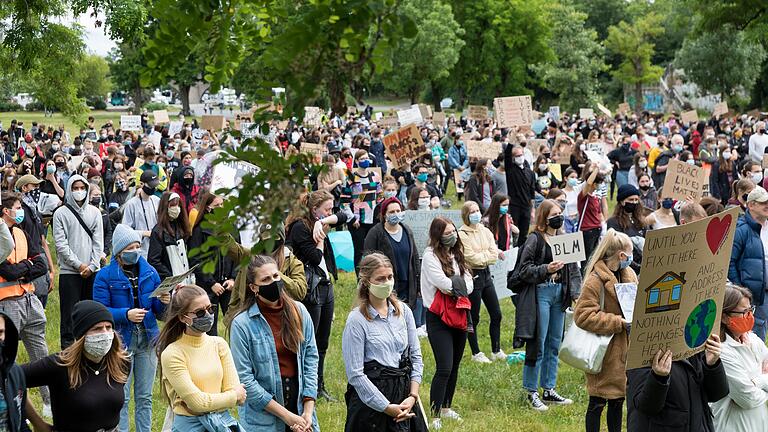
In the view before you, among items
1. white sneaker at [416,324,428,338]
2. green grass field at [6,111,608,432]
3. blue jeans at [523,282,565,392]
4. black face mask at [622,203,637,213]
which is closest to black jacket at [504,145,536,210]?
green grass field at [6,111,608,432]

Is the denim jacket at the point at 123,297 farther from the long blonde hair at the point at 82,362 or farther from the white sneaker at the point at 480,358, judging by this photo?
the white sneaker at the point at 480,358

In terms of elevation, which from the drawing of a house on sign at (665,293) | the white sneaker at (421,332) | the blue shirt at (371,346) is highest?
the drawing of a house on sign at (665,293)

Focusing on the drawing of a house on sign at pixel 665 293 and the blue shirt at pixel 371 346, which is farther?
the blue shirt at pixel 371 346

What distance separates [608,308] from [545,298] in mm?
1822

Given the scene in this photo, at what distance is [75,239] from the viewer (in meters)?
10.1

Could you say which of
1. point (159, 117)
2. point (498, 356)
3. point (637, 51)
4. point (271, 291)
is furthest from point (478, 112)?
point (637, 51)

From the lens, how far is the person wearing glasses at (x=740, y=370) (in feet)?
20.5

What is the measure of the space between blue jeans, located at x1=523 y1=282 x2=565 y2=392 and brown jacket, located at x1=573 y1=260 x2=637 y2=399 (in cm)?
164

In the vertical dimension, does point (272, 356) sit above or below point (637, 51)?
below

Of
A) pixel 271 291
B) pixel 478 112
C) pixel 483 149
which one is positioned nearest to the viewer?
pixel 271 291

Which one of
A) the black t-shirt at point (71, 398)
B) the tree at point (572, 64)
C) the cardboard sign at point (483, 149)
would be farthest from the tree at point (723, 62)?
the black t-shirt at point (71, 398)

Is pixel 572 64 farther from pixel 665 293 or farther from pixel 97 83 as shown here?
pixel 665 293

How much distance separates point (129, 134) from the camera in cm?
2961

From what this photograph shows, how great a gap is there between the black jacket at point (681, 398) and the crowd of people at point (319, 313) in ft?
0.04
